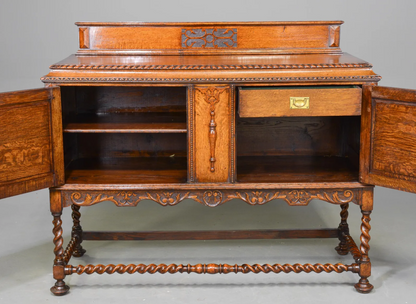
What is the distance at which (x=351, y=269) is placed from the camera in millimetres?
3814

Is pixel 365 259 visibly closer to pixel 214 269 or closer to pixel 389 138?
pixel 389 138

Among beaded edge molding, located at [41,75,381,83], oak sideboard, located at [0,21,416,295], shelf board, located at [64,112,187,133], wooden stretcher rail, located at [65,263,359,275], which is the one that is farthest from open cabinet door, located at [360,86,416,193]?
shelf board, located at [64,112,187,133]

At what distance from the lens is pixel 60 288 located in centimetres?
380

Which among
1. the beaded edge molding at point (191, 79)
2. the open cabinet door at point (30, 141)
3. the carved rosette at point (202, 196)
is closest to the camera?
the open cabinet door at point (30, 141)

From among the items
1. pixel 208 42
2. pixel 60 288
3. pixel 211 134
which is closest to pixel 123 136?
pixel 208 42

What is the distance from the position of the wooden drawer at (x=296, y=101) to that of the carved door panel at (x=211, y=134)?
10 centimetres

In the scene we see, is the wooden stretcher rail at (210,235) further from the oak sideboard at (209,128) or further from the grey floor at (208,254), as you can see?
the grey floor at (208,254)

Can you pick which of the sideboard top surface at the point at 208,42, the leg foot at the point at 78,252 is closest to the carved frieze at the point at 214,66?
the sideboard top surface at the point at 208,42

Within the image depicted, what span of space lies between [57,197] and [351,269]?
1776 mm

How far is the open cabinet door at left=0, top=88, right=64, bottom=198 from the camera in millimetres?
3414

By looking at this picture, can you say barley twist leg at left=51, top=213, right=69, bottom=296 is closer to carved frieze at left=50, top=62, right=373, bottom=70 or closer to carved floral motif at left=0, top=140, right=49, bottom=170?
carved floral motif at left=0, top=140, right=49, bottom=170

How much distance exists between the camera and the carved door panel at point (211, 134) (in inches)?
140

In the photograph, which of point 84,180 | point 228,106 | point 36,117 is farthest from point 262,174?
point 36,117

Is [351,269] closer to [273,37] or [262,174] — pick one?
[262,174]
